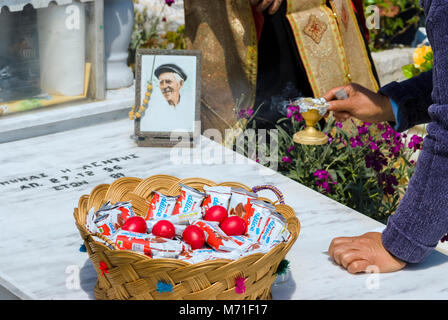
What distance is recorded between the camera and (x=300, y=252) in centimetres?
253

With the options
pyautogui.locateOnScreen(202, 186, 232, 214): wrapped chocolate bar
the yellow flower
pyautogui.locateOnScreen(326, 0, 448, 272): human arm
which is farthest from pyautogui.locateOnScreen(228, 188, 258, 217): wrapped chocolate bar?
the yellow flower

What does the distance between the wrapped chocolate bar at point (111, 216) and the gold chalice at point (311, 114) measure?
796 millimetres

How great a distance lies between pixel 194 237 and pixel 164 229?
0.10m

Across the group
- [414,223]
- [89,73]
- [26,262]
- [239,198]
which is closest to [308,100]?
[239,198]

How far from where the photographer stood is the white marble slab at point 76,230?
7.49 feet

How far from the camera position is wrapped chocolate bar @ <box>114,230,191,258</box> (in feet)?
6.71

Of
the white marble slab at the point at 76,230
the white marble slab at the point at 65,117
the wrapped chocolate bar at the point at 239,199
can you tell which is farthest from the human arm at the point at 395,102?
the white marble slab at the point at 65,117

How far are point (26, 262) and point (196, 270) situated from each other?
77 cm

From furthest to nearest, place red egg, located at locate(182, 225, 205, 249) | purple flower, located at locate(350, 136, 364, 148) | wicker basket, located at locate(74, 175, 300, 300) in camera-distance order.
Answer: purple flower, located at locate(350, 136, 364, 148)
red egg, located at locate(182, 225, 205, 249)
wicker basket, located at locate(74, 175, 300, 300)

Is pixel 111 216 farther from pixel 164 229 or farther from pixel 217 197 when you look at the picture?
pixel 217 197

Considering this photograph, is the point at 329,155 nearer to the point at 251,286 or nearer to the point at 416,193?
the point at 416,193

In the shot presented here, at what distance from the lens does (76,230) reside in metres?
2.64

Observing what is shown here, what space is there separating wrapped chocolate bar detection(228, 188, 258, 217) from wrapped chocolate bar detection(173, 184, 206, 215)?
98 millimetres

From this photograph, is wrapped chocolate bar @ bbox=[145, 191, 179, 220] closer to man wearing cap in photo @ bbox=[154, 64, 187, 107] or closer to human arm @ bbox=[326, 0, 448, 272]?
human arm @ bbox=[326, 0, 448, 272]
